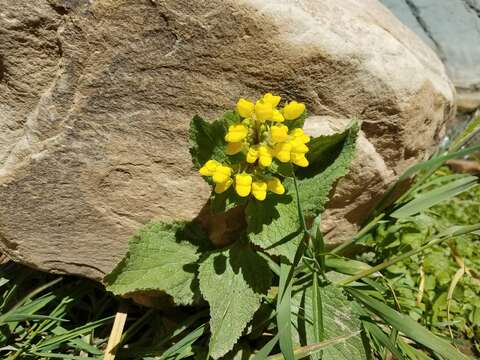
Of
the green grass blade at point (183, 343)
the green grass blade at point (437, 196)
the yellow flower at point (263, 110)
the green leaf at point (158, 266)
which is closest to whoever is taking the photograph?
the yellow flower at point (263, 110)

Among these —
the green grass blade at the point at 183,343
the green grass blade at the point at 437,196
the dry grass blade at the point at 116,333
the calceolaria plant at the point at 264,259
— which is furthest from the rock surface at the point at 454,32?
the dry grass blade at the point at 116,333

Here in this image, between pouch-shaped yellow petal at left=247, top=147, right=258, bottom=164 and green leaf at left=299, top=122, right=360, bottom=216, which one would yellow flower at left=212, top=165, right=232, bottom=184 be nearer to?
pouch-shaped yellow petal at left=247, top=147, right=258, bottom=164

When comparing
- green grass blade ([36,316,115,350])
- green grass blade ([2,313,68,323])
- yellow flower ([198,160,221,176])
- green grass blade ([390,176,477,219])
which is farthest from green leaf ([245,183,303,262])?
green grass blade ([2,313,68,323])

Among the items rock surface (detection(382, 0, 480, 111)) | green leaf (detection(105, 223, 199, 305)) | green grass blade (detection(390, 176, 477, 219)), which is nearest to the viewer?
green leaf (detection(105, 223, 199, 305))

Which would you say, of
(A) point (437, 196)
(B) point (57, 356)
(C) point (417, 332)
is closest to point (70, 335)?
(B) point (57, 356)

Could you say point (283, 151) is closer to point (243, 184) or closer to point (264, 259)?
point (243, 184)

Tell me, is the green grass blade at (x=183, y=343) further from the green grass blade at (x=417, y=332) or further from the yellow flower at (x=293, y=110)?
the yellow flower at (x=293, y=110)
